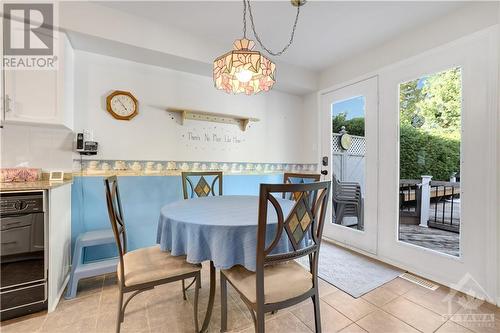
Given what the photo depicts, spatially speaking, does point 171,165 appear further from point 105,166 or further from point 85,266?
point 85,266

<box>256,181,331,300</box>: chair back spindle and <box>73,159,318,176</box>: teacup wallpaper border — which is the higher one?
<box>73,159,318,176</box>: teacup wallpaper border

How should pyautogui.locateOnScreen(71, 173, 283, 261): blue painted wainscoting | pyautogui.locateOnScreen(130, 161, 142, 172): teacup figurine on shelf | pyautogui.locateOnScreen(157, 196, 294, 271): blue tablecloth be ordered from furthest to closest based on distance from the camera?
pyautogui.locateOnScreen(130, 161, 142, 172): teacup figurine on shelf, pyautogui.locateOnScreen(71, 173, 283, 261): blue painted wainscoting, pyautogui.locateOnScreen(157, 196, 294, 271): blue tablecloth

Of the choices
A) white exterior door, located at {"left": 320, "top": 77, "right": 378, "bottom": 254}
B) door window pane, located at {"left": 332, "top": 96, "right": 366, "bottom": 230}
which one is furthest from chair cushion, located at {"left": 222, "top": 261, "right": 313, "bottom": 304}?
door window pane, located at {"left": 332, "top": 96, "right": 366, "bottom": 230}

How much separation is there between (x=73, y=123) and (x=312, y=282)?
2.55 meters

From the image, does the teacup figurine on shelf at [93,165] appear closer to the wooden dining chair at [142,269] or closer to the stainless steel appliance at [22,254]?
the stainless steel appliance at [22,254]

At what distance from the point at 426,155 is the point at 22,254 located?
358 cm

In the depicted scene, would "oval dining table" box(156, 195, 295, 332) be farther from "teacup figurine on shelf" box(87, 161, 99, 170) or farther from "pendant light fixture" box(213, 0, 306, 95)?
"teacup figurine on shelf" box(87, 161, 99, 170)

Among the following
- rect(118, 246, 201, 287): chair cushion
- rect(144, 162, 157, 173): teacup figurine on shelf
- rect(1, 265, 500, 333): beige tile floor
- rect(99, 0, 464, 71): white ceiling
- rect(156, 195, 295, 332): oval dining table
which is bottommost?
rect(1, 265, 500, 333): beige tile floor

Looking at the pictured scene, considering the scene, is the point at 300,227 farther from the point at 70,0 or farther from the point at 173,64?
the point at 70,0

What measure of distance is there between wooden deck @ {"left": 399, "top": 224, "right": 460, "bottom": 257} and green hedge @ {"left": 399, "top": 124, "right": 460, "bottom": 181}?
53cm

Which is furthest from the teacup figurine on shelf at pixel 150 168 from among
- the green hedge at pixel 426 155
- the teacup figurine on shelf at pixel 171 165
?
the green hedge at pixel 426 155

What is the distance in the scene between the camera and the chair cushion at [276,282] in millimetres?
1154

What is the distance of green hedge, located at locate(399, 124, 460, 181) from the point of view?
2080 millimetres

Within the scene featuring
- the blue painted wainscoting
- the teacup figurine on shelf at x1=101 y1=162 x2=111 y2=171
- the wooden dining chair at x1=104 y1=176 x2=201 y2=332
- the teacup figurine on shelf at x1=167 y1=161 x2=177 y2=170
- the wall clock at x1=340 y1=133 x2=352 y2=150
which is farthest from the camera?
the wall clock at x1=340 y1=133 x2=352 y2=150
